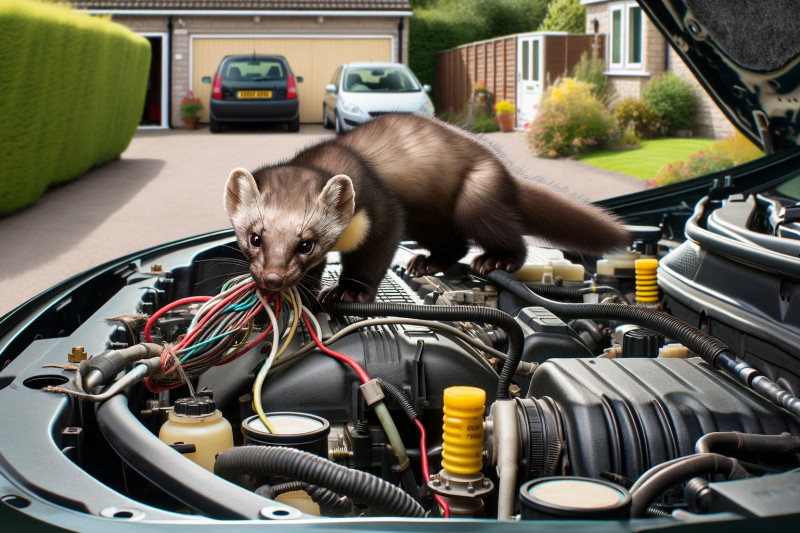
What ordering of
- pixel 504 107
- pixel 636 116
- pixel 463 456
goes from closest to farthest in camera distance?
pixel 463 456 < pixel 636 116 < pixel 504 107

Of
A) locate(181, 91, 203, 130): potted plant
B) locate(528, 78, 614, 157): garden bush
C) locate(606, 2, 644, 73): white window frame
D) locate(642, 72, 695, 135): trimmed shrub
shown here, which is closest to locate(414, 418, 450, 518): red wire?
locate(528, 78, 614, 157): garden bush

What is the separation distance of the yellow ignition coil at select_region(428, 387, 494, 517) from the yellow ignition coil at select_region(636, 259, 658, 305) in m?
1.32

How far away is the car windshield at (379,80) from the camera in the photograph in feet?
58.5

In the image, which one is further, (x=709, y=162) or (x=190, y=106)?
(x=190, y=106)

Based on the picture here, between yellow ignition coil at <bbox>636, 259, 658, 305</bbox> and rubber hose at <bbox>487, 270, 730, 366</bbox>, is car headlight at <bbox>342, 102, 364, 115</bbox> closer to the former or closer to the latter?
yellow ignition coil at <bbox>636, 259, 658, 305</bbox>

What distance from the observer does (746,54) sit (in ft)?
10.3

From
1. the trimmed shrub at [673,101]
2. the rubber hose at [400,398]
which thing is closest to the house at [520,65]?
the trimmed shrub at [673,101]

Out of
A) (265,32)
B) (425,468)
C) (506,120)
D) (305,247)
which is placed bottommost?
(425,468)

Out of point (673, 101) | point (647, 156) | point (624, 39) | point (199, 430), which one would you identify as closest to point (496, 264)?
point (199, 430)

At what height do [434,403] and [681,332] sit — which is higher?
[681,332]

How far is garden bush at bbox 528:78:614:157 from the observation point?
15.4 metres

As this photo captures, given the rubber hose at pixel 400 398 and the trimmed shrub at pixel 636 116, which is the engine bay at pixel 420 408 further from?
the trimmed shrub at pixel 636 116

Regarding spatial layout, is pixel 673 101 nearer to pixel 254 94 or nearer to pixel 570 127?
pixel 570 127

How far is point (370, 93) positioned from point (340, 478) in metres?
16.1
